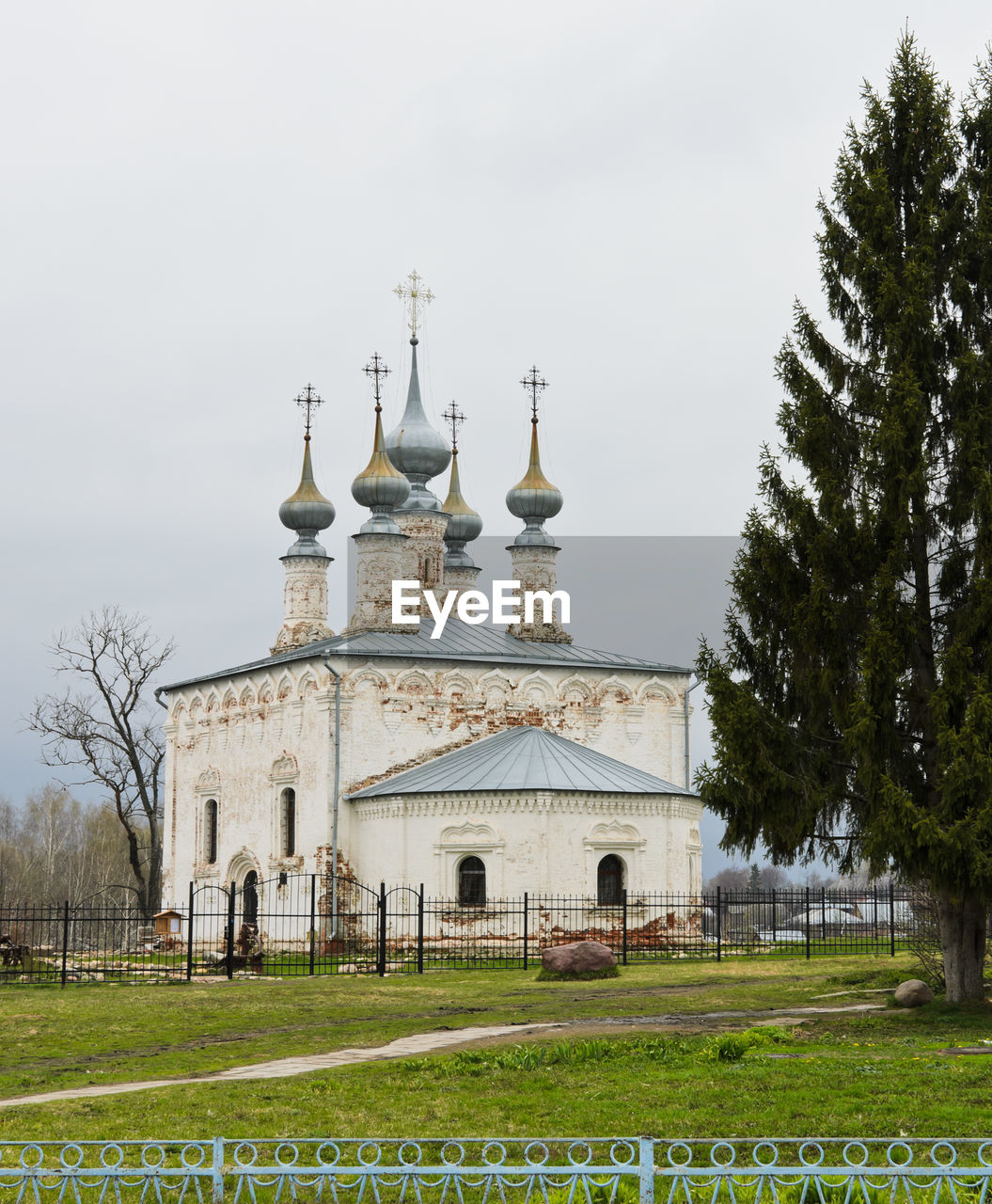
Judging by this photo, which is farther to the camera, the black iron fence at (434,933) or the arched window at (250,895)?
the arched window at (250,895)

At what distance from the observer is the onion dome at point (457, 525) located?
4209 cm

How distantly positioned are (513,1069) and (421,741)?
21.4 meters

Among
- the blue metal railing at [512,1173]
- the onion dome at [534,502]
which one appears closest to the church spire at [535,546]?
the onion dome at [534,502]

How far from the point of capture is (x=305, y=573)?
38.8 metres

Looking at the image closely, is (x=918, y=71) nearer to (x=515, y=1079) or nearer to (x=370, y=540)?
(x=515, y=1079)

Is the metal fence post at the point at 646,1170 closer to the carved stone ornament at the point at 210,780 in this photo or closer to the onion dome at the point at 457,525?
the carved stone ornament at the point at 210,780

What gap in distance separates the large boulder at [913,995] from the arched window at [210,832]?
23.9 m

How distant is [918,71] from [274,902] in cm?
2282

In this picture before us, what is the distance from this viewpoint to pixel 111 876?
56375mm

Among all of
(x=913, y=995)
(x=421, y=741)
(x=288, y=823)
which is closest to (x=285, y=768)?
(x=288, y=823)

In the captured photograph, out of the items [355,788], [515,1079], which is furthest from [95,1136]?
[355,788]

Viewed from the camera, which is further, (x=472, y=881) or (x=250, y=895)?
(x=250, y=895)

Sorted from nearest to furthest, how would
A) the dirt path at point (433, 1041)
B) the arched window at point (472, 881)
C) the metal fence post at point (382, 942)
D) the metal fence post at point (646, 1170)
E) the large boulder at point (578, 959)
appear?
the metal fence post at point (646, 1170)
the dirt path at point (433, 1041)
the large boulder at point (578, 959)
the metal fence post at point (382, 942)
the arched window at point (472, 881)

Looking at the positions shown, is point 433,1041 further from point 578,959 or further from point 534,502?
point 534,502
